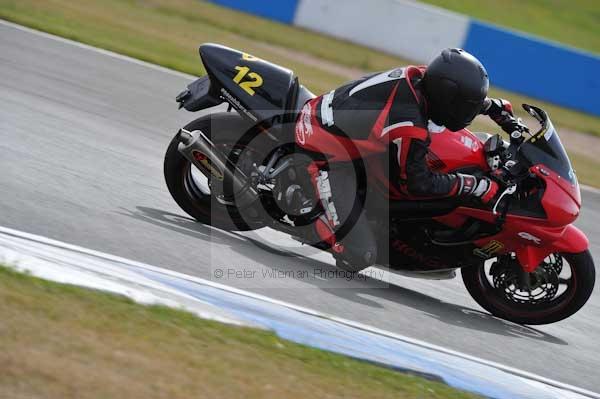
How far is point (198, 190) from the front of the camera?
6578 mm

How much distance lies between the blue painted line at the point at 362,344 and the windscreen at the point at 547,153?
1388mm

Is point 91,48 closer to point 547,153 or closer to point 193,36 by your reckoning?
point 193,36

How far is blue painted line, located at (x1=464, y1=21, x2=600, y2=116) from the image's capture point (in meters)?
18.0

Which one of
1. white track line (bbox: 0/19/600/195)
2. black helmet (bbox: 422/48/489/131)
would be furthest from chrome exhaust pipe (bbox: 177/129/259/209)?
white track line (bbox: 0/19/600/195)

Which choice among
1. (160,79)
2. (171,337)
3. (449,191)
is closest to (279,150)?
(449,191)

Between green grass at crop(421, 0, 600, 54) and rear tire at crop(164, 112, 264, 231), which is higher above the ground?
green grass at crop(421, 0, 600, 54)

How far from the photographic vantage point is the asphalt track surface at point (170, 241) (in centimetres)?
551

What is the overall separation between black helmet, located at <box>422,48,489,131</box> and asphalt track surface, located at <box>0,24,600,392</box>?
4.19ft

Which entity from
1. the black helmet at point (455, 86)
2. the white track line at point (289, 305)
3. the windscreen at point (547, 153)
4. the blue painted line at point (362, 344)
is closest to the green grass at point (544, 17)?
the windscreen at point (547, 153)

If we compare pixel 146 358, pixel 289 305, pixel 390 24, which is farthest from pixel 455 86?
pixel 390 24

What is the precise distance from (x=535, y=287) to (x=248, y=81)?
2.30m

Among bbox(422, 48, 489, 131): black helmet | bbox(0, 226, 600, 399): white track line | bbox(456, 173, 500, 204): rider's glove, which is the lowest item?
bbox(0, 226, 600, 399): white track line

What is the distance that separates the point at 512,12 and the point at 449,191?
70.4 feet

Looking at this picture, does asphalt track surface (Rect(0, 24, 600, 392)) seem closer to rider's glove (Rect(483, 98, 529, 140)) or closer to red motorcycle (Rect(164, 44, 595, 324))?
red motorcycle (Rect(164, 44, 595, 324))
